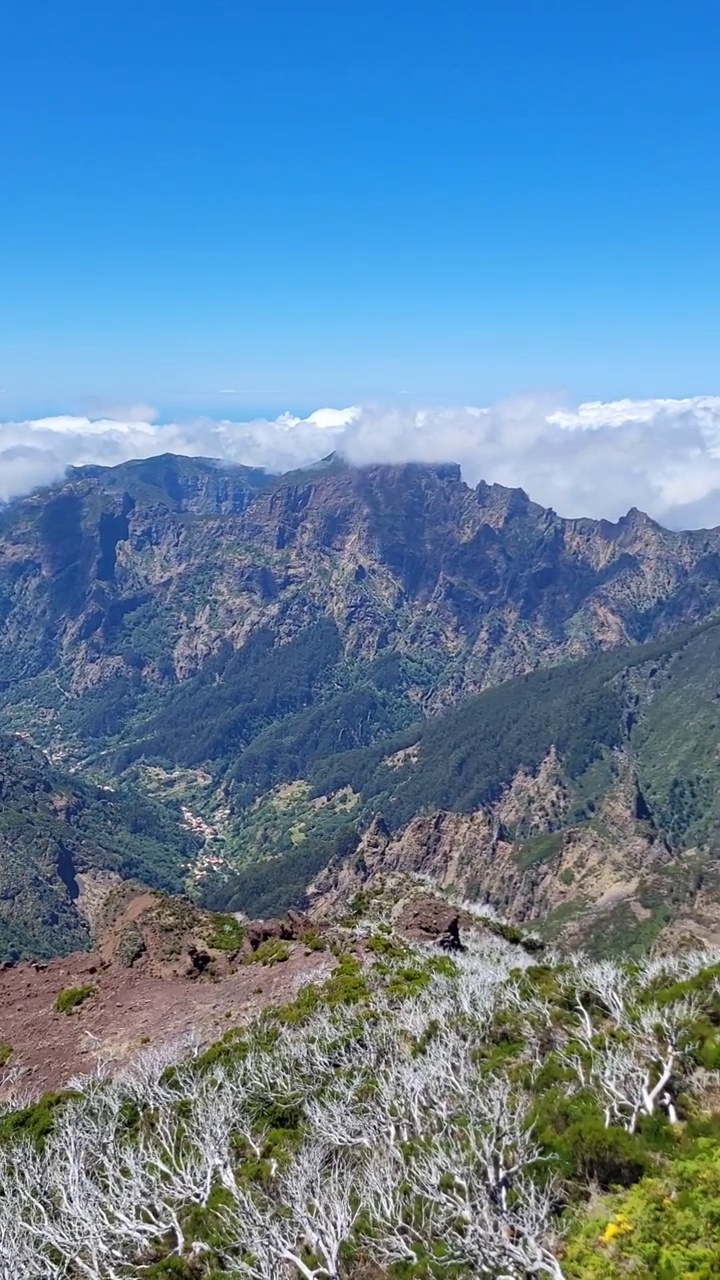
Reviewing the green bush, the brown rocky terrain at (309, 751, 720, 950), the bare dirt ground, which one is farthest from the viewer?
the brown rocky terrain at (309, 751, 720, 950)

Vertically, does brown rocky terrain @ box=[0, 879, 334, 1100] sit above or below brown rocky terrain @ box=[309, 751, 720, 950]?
above

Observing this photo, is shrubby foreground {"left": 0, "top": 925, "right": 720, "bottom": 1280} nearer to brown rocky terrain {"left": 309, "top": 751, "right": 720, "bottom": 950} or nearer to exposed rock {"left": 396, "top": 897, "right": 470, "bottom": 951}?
exposed rock {"left": 396, "top": 897, "right": 470, "bottom": 951}

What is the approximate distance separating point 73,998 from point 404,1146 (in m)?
31.7

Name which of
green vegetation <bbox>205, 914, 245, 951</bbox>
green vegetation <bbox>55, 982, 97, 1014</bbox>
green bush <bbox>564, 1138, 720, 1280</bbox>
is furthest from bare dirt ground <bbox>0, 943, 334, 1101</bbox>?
green bush <bbox>564, 1138, 720, 1280</bbox>

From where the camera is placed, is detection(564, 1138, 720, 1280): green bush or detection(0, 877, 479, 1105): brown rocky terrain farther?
detection(0, 877, 479, 1105): brown rocky terrain

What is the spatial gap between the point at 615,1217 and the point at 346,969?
31.3 m

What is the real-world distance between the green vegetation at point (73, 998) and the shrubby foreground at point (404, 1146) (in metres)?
10.2

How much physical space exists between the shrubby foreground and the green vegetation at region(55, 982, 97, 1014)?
1017 cm

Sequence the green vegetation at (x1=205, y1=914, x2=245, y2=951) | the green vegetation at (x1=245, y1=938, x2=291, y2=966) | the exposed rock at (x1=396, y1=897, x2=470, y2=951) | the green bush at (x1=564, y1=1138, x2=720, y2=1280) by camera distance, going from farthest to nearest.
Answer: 1. the green vegetation at (x1=205, y1=914, x2=245, y2=951)
2. the exposed rock at (x1=396, y1=897, x2=470, y2=951)
3. the green vegetation at (x1=245, y1=938, x2=291, y2=966)
4. the green bush at (x1=564, y1=1138, x2=720, y2=1280)

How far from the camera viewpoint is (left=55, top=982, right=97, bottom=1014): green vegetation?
50.2 meters

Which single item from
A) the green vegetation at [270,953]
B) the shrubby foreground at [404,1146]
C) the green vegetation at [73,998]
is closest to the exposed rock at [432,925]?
the green vegetation at [270,953]

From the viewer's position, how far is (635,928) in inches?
5285

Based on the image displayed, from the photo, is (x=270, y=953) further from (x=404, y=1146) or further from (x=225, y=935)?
(x=404, y=1146)

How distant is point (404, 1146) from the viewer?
26.8m
